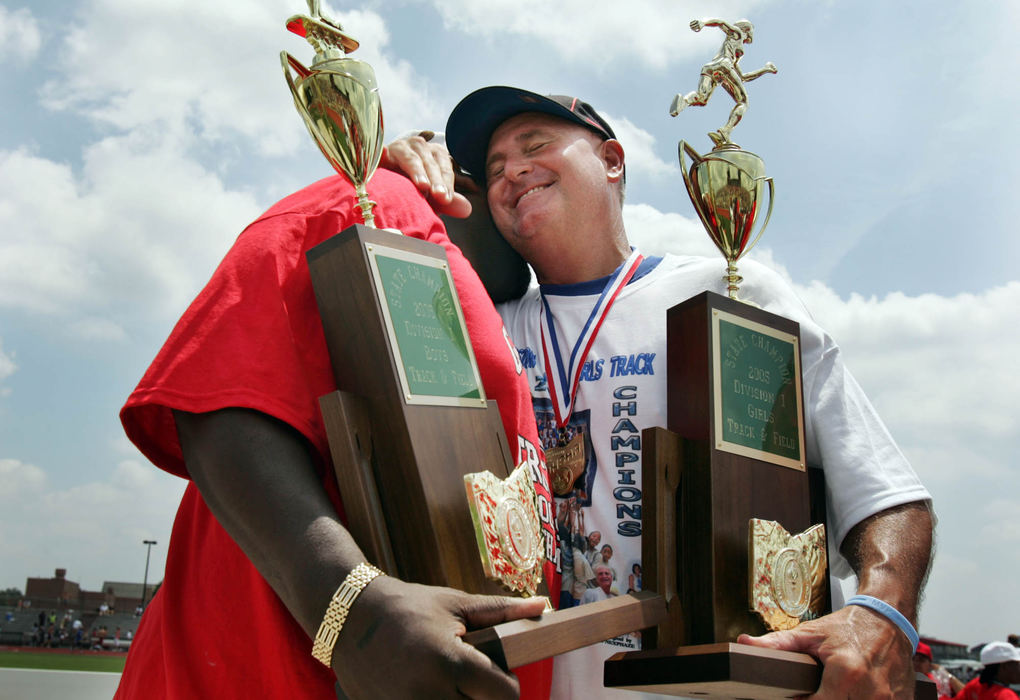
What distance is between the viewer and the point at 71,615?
43844mm

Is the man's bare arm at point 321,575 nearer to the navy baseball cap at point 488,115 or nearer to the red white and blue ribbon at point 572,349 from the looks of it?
the red white and blue ribbon at point 572,349

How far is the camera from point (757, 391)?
6.40 ft

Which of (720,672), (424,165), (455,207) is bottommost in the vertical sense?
(720,672)

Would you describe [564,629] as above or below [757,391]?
below

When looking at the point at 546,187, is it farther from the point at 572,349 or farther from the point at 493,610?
the point at 493,610

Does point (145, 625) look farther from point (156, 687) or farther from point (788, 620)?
point (788, 620)

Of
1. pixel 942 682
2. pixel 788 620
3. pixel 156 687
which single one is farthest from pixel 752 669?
pixel 942 682

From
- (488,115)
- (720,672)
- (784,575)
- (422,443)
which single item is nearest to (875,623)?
(784,575)

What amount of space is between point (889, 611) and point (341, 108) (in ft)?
5.22

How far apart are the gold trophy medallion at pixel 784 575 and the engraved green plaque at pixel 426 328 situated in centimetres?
69

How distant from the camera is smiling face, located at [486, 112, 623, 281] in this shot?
2.54 metres

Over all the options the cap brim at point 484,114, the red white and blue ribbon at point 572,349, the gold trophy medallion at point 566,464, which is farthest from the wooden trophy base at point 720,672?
the cap brim at point 484,114

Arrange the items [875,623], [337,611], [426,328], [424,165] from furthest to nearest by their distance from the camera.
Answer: [424,165], [875,623], [426,328], [337,611]

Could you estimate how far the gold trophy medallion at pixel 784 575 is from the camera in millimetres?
1750
